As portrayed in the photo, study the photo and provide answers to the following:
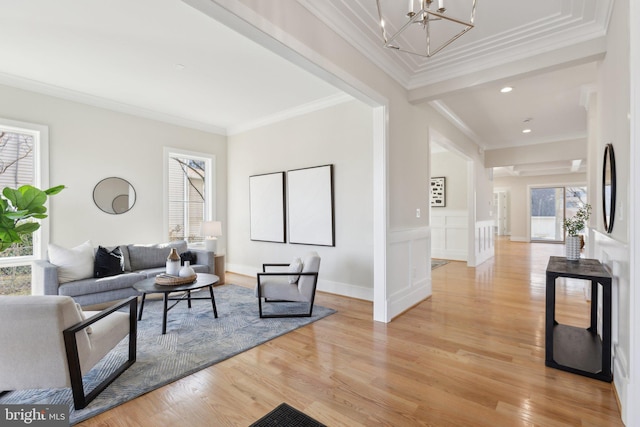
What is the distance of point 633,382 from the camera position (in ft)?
5.13

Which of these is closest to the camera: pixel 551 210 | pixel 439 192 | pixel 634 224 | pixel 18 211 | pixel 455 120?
pixel 634 224

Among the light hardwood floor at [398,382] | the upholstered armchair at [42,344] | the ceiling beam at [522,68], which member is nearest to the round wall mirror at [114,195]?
the upholstered armchair at [42,344]

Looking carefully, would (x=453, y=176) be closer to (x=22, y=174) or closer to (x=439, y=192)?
(x=439, y=192)

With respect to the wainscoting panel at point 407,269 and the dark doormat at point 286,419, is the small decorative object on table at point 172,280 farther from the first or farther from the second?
the wainscoting panel at point 407,269

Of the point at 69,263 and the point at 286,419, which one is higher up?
the point at 69,263

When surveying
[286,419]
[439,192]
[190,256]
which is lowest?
[286,419]

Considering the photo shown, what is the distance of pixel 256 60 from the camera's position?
3.31m

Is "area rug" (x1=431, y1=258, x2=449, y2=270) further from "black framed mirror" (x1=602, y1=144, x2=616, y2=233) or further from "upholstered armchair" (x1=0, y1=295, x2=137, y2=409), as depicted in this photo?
"upholstered armchair" (x1=0, y1=295, x2=137, y2=409)

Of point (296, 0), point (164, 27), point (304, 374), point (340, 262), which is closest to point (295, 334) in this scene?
point (304, 374)

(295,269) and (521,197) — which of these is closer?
(295,269)

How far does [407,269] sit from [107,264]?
3875 mm

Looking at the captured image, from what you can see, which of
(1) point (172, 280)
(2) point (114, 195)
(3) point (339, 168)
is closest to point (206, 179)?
(2) point (114, 195)

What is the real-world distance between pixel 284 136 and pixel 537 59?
3.54 meters

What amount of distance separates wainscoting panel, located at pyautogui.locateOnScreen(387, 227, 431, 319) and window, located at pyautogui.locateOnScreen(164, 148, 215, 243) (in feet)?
11.3
